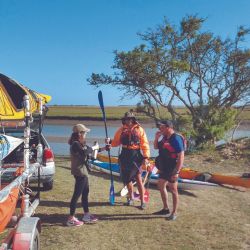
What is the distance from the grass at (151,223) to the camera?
640 cm

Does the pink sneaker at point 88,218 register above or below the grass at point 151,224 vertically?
above

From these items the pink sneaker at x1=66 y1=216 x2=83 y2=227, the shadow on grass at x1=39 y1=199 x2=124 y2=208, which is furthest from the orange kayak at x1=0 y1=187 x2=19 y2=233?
the shadow on grass at x1=39 y1=199 x2=124 y2=208

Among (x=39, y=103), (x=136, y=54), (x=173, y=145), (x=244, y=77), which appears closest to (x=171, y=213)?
(x=173, y=145)

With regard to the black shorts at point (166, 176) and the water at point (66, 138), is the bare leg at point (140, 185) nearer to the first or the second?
the black shorts at point (166, 176)

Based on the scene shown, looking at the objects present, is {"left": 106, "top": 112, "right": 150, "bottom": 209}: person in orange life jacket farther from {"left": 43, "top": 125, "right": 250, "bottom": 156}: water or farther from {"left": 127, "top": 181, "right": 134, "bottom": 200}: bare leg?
{"left": 43, "top": 125, "right": 250, "bottom": 156}: water

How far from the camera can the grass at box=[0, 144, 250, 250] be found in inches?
252

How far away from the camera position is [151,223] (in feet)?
24.3

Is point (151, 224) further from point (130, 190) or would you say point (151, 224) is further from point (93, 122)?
point (93, 122)

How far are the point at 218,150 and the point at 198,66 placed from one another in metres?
3.87

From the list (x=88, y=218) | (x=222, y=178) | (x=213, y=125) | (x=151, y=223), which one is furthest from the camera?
(x=213, y=125)

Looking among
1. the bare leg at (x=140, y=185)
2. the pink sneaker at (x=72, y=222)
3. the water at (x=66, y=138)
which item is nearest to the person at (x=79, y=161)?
the pink sneaker at (x=72, y=222)

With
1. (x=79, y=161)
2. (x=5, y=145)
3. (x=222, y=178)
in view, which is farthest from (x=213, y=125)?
(x=5, y=145)

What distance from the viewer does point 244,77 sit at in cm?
1816

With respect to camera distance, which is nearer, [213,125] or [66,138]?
[213,125]
